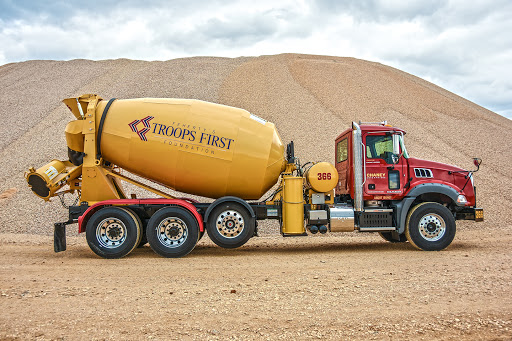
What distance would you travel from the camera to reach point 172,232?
9242mm

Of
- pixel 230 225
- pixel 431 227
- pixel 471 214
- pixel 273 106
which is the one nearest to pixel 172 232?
pixel 230 225

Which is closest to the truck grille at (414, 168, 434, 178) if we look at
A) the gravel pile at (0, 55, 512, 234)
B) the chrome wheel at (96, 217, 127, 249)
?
the chrome wheel at (96, 217, 127, 249)

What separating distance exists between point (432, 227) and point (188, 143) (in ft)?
20.6

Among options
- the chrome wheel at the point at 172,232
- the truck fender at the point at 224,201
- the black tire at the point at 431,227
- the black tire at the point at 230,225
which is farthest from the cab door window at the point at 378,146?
the chrome wheel at the point at 172,232

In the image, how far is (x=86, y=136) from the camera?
376 inches

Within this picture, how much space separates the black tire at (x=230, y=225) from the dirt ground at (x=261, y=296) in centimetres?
41

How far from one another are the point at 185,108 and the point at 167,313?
19.0 feet

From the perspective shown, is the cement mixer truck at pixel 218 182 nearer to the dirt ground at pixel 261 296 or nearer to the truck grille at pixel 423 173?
the truck grille at pixel 423 173

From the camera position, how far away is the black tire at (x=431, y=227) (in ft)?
31.6

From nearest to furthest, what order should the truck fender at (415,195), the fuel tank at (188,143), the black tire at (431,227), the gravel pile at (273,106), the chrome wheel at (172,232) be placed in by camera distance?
1. the chrome wheel at (172,232)
2. the fuel tank at (188,143)
3. the black tire at (431,227)
4. the truck fender at (415,195)
5. the gravel pile at (273,106)

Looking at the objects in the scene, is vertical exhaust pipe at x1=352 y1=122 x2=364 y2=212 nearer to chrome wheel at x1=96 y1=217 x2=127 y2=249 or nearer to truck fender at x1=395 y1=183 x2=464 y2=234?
truck fender at x1=395 y1=183 x2=464 y2=234

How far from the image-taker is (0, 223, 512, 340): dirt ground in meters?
4.36

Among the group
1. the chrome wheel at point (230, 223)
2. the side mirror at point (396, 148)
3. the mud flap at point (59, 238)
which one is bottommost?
the mud flap at point (59, 238)

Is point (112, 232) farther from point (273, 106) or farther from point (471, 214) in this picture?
point (273, 106)
